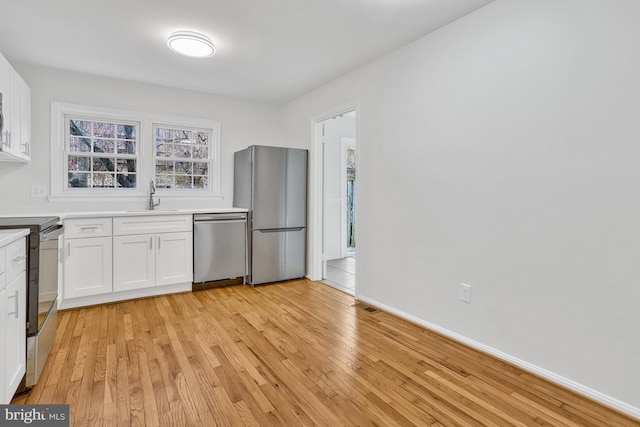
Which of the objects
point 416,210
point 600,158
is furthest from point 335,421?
point 600,158

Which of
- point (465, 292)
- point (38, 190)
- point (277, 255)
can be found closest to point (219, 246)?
point (277, 255)

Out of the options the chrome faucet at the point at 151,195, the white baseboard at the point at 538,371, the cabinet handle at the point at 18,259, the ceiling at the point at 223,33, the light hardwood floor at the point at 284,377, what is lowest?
the light hardwood floor at the point at 284,377

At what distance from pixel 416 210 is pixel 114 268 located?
301cm

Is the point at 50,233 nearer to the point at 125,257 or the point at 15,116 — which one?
the point at 125,257

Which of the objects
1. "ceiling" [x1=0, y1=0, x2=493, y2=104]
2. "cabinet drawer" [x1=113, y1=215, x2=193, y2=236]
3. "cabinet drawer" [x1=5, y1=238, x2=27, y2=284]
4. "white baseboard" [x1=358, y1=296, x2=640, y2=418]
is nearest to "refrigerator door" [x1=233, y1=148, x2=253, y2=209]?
"cabinet drawer" [x1=113, y1=215, x2=193, y2=236]

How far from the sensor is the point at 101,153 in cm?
383

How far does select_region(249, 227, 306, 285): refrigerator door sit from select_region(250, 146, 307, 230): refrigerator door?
4.3 inches

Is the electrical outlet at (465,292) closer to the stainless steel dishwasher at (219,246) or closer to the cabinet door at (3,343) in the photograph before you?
the stainless steel dishwasher at (219,246)

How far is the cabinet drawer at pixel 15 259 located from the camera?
1577 mm

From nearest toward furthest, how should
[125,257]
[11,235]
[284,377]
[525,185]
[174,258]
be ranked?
[11,235]
[284,377]
[525,185]
[125,257]
[174,258]

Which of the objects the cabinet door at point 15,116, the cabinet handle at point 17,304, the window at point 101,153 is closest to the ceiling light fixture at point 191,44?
the cabinet door at point 15,116

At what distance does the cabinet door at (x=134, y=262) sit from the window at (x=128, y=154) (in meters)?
0.78

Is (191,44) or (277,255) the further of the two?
(277,255)

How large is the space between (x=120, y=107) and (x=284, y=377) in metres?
3.58
